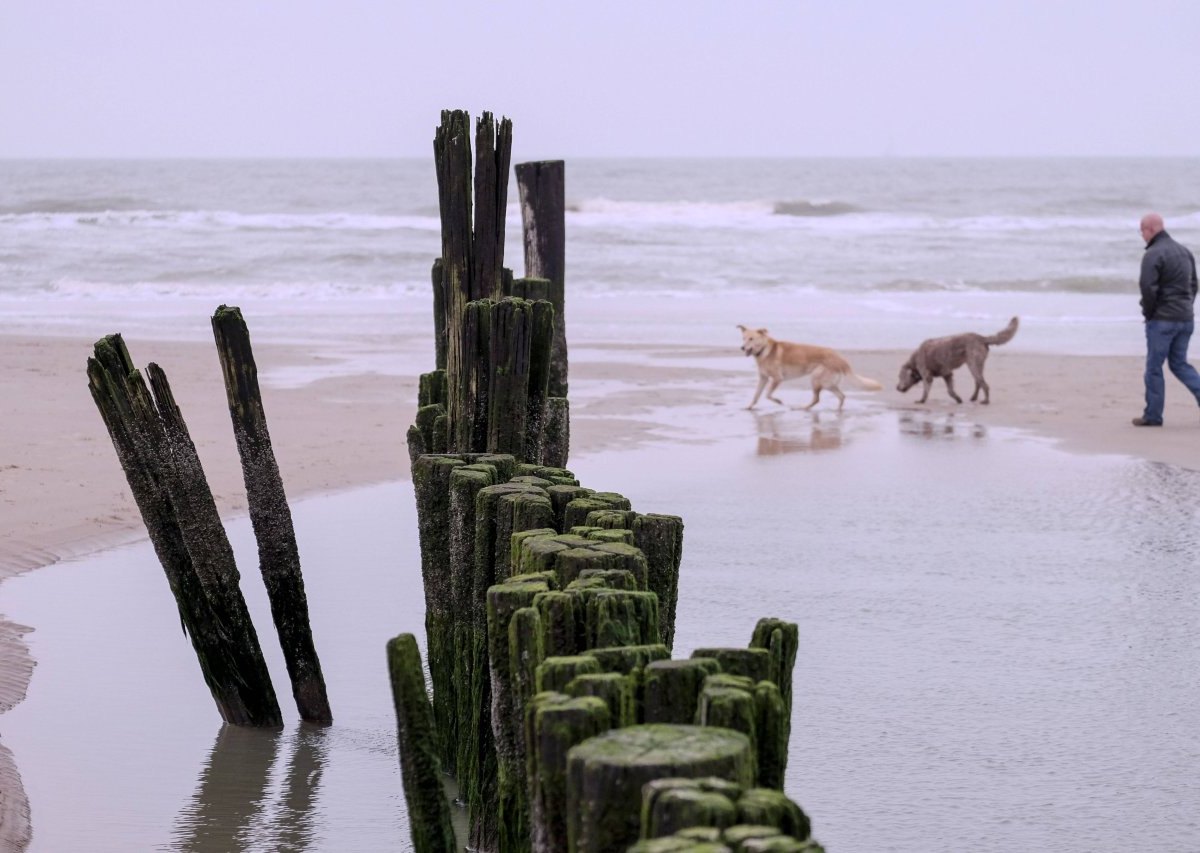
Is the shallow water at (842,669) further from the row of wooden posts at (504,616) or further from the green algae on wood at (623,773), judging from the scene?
the green algae on wood at (623,773)

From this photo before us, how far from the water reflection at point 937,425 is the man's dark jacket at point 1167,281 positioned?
189cm

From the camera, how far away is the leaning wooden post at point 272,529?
17.1 feet

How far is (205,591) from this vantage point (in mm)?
5234

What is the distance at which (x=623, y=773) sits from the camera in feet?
7.36

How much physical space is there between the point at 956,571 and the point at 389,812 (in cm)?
428

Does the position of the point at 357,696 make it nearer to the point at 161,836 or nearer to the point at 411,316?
the point at 161,836

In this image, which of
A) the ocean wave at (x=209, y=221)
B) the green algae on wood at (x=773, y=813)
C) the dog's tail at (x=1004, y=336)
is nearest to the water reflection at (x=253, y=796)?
the green algae on wood at (x=773, y=813)

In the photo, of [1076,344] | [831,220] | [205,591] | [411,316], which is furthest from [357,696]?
[831,220]

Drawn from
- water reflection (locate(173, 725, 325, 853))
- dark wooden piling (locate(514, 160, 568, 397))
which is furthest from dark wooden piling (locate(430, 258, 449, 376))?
water reflection (locate(173, 725, 325, 853))

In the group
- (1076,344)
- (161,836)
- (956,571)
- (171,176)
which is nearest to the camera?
(161,836)

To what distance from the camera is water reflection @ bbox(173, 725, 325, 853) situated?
14.8 feet

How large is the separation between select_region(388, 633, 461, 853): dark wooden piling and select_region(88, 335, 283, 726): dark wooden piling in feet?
7.17

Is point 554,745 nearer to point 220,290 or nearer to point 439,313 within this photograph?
point 439,313

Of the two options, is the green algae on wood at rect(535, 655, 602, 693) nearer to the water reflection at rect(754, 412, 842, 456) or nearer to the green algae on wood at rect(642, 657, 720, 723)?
the green algae on wood at rect(642, 657, 720, 723)
